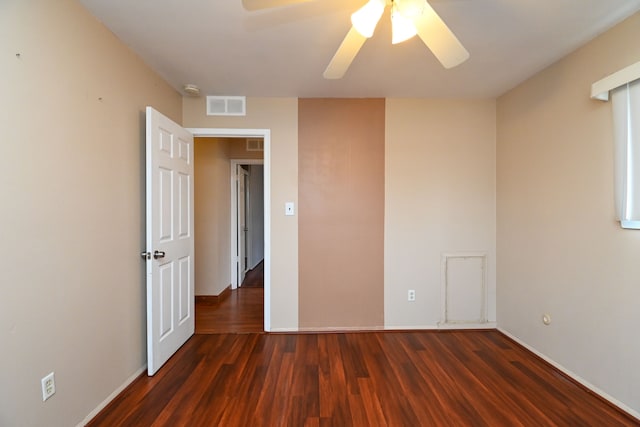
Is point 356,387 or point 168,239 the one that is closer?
point 356,387

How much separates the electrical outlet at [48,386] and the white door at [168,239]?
0.64 m

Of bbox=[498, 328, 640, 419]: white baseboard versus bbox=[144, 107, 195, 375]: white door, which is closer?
bbox=[498, 328, 640, 419]: white baseboard

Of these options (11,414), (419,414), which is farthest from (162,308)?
(419,414)

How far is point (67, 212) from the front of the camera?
148 cm

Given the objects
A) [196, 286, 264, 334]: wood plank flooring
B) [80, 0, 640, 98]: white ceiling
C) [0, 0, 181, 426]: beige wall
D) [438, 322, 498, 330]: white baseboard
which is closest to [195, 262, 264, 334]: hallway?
[196, 286, 264, 334]: wood plank flooring

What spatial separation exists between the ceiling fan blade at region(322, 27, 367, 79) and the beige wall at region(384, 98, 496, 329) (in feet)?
4.41

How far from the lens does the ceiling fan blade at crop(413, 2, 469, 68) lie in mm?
1246

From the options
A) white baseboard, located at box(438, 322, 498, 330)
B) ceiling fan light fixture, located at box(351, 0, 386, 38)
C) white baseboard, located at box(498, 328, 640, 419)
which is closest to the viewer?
ceiling fan light fixture, located at box(351, 0, 386, 38)

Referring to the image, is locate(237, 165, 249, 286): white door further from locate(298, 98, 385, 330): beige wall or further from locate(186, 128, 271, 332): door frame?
locate(298, 98, 385, 330): beige wall

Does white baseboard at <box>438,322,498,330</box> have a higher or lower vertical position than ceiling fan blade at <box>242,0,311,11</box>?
lower

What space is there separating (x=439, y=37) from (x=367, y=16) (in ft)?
1.24

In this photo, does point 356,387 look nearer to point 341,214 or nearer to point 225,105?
point 341,214

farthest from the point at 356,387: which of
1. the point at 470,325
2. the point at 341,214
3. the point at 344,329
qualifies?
the point at 470,325

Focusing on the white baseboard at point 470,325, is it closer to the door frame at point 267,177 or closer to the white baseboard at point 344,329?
the white baseboard at point 344,329
